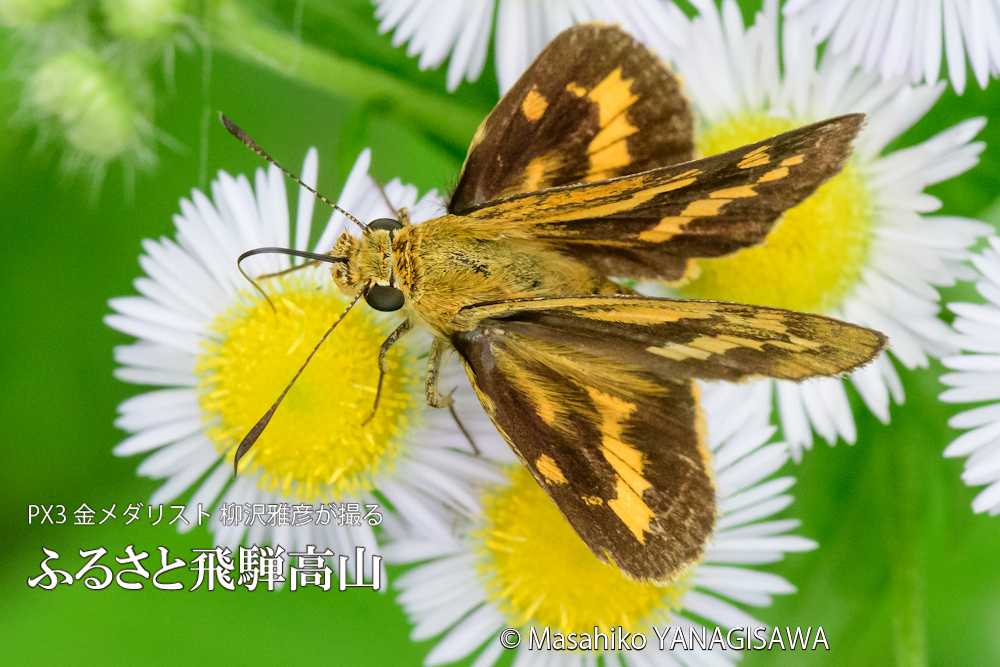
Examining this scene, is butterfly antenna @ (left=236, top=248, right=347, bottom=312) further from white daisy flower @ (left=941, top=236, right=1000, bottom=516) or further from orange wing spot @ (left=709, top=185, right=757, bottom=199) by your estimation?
white daisy flower @ (left=941, top=236, right=1000, bottom=516)

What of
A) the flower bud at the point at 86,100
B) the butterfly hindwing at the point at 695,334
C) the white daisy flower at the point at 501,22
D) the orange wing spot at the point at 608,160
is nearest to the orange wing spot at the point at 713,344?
the butterfly hindwing at the point at 695,334

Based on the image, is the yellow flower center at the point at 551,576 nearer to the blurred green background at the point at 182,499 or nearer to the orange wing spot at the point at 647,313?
the blurred green background at the point at 182,499

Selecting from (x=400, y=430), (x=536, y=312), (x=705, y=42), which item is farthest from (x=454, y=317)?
(x=705, y=42)

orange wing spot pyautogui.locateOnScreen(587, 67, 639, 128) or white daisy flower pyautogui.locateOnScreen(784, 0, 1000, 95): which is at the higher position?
white daisy flower pyautogui.locateOnScreen(784, 0, 1000, 95)

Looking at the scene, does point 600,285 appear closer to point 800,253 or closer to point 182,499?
point 800,253

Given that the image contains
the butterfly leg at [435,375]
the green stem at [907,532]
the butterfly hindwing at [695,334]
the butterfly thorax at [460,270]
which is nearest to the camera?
the butterfly hindwing at [695,334]

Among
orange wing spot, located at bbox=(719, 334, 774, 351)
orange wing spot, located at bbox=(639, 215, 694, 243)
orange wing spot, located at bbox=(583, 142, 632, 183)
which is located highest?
orange wing spot, located at bbox=(583, 142, 632, 183)

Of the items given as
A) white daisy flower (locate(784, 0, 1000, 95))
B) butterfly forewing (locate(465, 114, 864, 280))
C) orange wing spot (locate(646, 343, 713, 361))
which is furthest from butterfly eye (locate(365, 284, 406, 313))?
white daisy flower (locate(784, 0, 1000, 95))
